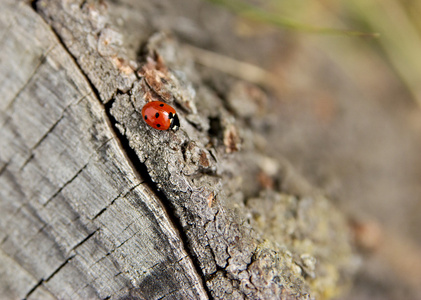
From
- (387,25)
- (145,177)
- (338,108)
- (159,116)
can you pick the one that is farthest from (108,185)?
(387,25)

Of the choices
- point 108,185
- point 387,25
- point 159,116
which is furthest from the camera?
point 387,25

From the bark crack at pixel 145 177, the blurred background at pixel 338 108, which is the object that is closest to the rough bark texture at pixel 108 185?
the bark crack at pixel 145 177

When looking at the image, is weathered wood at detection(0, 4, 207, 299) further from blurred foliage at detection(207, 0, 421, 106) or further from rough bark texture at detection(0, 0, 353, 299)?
blurred foliage at detection(207, 0, 421, 106)

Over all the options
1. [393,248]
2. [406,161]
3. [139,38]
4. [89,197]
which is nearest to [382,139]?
[406,161]

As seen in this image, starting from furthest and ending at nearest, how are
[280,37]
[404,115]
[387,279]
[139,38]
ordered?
1. [404,115]
2. [280,37]
3. [387,279]
4. [139,38]

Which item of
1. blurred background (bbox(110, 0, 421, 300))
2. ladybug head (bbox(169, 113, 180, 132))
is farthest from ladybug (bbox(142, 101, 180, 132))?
blurred background (bbox(110, 0, 421, 300))

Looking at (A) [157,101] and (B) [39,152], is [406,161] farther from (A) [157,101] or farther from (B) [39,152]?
(B) [39,152]

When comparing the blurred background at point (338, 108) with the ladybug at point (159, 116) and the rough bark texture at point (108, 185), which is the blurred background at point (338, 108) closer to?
the rough bark texture at point (108, 185)

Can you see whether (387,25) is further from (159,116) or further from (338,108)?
(159,116)

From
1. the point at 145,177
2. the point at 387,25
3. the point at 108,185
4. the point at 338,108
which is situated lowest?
the point at 108,185
